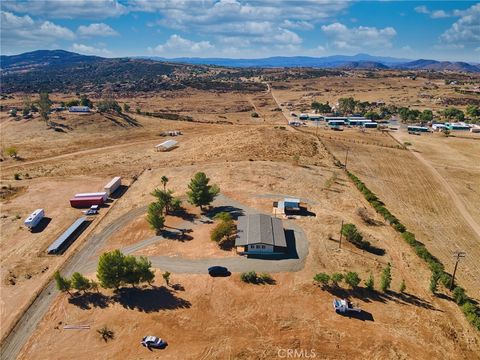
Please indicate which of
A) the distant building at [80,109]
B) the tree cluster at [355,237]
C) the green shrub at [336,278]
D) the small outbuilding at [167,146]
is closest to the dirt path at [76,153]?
the small outbuilding at [167,146]

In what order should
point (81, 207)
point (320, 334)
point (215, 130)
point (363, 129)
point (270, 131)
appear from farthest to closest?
1. point (363, 129)
2. point (215, 130)
3. point (270, 131)
4. point (81, 207)
5. point (320, 334)

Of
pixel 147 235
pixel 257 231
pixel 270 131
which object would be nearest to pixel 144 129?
pixel 270 131

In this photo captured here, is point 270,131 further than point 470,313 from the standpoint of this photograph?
Yes

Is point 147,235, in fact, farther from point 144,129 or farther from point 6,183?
point 144,129

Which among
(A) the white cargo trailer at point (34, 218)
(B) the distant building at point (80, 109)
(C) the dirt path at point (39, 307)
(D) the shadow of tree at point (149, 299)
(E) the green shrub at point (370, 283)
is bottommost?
(C) the dirt path at point (39, 307)

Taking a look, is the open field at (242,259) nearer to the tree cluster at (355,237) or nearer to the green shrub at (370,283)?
the green shrub at (370,283)

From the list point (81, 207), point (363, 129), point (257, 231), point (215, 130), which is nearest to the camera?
point (257, 231)

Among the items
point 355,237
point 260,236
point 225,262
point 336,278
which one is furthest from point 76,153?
point 336,278
